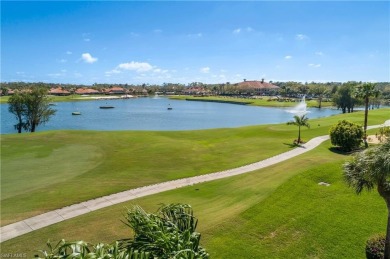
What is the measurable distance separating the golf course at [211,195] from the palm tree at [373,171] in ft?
10.6

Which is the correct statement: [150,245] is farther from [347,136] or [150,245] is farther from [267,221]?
[347,136]

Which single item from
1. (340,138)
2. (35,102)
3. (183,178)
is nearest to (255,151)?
(340,138)

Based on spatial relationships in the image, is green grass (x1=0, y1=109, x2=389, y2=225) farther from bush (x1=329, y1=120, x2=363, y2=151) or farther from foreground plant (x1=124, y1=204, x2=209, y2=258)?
foreground plant (x1=124, y1=204, x2=209, y2=258)

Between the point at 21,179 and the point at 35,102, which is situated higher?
the point at 35,102

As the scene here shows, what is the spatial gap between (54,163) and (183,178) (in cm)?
1236

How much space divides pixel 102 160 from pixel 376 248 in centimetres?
2400

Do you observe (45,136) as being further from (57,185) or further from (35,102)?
(35,102)

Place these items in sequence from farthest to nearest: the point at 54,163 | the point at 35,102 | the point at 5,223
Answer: the point at 35,102
the point at 54,163
the point at 5,223

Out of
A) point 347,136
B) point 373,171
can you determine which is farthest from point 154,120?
point 373,171

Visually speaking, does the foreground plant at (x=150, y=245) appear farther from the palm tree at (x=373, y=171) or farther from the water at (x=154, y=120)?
the water at (x=154, y=120)

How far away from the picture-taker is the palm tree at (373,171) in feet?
37.2

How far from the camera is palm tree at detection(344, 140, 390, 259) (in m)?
11.4

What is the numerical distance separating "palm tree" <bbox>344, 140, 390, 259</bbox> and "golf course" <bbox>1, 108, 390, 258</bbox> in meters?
3.22

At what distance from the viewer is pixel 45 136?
135 ft
